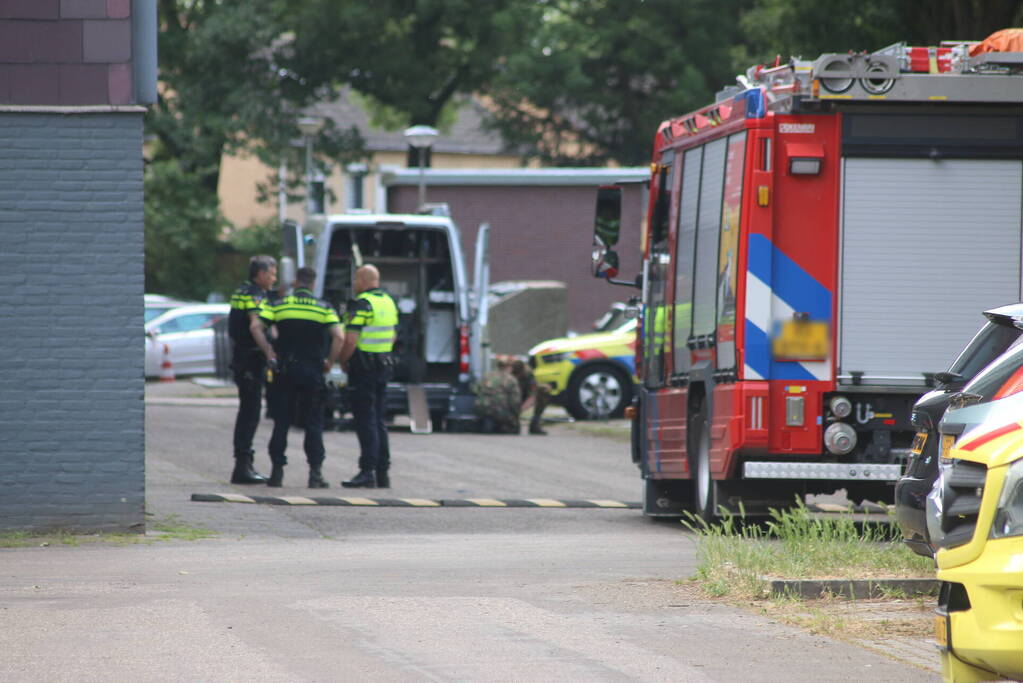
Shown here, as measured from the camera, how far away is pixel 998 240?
35.7ft

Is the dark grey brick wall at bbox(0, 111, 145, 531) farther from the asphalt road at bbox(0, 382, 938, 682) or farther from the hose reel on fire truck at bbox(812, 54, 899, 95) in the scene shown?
the hose reel on fire truck at bbox(812, 54, 899, 95)

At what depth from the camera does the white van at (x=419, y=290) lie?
70.2 feet

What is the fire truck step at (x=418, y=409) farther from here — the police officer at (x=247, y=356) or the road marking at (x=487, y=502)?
the road marking at (x=487, y=502)

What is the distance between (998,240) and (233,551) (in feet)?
16.0

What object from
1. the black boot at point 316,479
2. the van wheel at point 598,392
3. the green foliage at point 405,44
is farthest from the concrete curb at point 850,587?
the green foliage at point 405,44

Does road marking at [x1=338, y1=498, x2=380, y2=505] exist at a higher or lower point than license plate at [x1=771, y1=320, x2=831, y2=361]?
lower

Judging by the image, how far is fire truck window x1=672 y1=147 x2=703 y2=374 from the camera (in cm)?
1227

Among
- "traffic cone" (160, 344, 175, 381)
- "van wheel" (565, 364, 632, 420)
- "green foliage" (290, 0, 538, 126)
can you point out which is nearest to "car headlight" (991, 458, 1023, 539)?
"van wheel" (565, 364, 632, 420)

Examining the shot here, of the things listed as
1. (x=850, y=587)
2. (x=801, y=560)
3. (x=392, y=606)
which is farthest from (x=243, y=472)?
(x=850, y=587)

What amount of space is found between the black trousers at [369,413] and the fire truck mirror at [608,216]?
7.91 ft

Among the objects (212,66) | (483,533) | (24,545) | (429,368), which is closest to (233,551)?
(24,545)

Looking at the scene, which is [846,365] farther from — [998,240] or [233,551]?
[233,551]

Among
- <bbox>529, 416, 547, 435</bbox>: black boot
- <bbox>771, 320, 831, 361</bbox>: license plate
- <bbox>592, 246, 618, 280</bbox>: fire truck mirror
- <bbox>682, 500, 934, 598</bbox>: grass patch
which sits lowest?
→ <bbox>529, 416, 547, 435</bbox>: black boot

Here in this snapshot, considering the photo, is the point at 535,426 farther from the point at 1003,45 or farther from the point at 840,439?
the point at 1003,45
